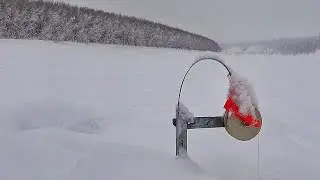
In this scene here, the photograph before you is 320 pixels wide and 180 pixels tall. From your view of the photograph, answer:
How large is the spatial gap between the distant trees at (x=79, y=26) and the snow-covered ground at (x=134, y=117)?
8.49 feet

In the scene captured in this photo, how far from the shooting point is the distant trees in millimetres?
7227

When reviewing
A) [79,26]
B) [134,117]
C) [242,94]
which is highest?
[79,26]

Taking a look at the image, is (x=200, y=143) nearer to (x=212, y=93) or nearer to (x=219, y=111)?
(x=219, y=111)

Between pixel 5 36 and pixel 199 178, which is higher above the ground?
pixel 5 36

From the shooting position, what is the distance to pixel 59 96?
3.13 metres

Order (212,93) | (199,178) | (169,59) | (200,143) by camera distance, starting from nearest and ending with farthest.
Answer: (199,178)
(200,143)
(212,93)
(169,59)

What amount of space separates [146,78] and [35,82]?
113cm

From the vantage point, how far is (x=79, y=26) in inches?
324

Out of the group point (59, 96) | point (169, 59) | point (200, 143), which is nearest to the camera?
point (200, 143)

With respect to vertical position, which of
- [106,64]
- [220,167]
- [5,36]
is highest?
[5,36]

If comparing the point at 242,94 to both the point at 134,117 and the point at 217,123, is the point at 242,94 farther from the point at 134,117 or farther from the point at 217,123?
the point at 134,117

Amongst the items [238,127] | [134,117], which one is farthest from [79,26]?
[238,127]

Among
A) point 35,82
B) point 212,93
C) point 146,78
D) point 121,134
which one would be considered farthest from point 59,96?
point 212,93

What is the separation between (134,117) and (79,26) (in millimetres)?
5672
